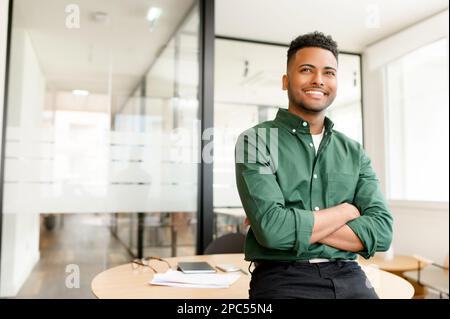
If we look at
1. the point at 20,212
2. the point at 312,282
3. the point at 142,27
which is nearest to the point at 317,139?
the point at 312,282

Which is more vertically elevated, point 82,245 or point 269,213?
point 269,213

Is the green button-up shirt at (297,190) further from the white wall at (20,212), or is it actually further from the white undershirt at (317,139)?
the white wall at (20,212)

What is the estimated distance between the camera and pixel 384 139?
143 centimetres

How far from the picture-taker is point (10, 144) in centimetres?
265

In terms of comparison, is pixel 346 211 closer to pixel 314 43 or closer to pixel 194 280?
pixel 314 43

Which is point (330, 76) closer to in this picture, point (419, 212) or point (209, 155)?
point (419, 212)

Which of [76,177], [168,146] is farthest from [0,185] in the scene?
[168,146]

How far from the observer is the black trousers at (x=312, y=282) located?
82 centimetres

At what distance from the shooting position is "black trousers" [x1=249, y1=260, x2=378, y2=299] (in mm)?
822

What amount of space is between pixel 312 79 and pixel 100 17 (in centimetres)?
161

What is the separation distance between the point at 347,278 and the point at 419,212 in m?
1.44

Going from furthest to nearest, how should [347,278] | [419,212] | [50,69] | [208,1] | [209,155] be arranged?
[208,1], [209,155], [50,69], [419,212], [347,278]

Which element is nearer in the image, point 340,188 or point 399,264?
point 340,188
